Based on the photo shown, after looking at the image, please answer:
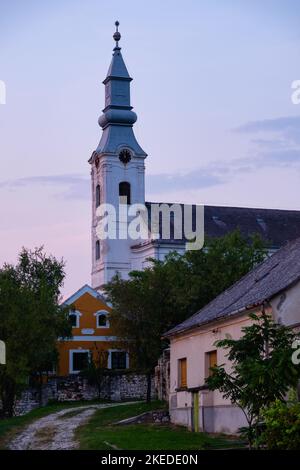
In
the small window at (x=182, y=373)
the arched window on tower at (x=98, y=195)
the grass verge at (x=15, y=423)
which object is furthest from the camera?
the arched window on tower at (x=98, y=195)

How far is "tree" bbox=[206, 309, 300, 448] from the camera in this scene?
66.2ft

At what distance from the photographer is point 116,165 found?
87625 millimetres

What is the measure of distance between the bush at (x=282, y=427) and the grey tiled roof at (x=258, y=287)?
23.1 feet

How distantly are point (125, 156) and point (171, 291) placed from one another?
1723 inches

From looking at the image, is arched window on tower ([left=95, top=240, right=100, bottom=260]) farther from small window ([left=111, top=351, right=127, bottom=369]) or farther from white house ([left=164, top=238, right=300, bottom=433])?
white house ([left=164, top=238, right=300, bottom=433])

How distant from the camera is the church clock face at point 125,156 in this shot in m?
87.7

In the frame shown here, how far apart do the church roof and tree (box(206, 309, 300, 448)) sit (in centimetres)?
5764

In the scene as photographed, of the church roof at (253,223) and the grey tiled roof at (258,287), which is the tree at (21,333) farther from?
the church roof at (253,223)

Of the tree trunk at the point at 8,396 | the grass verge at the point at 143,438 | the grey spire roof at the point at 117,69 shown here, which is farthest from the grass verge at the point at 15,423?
the grey spire roof at the point at 117,69

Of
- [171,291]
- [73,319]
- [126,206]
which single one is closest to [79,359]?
[73,319]

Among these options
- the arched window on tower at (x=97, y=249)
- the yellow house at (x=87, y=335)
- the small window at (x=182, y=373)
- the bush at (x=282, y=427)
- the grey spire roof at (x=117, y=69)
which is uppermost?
the grey spire roof at (x=117, y=69)

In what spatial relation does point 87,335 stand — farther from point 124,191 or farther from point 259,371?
point 259,371

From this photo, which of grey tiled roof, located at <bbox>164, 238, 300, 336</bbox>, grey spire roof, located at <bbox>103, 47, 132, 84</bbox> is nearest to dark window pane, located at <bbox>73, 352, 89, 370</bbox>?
grey tiled roof, located at <bbox>164, 238, 300, 336</bbox>
